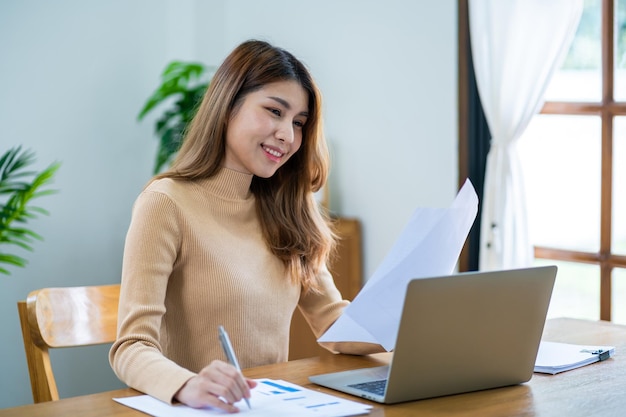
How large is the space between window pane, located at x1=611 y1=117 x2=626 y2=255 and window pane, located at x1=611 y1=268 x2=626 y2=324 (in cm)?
8

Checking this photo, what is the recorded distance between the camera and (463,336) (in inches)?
58.6

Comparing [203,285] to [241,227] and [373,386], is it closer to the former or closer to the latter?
[241,227]

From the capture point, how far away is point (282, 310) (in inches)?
78.7

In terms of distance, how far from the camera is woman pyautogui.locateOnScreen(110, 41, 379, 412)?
1833 millimetres

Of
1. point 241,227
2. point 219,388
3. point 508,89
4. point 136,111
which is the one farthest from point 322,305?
point 136,111

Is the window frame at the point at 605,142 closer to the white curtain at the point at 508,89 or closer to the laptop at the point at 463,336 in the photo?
the white curtain at the point at 508,89

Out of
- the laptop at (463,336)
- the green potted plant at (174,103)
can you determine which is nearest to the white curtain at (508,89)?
the green potted plant at (174,103)

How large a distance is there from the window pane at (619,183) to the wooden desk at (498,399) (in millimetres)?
1444

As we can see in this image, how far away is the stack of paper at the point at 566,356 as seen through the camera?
171cm

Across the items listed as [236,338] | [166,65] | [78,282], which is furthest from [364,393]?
[166,65]

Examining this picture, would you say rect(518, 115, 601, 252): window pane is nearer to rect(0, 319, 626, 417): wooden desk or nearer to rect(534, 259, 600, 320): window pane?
rect(534, 259, 600, 320): window pane

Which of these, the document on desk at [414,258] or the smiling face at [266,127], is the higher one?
the smiling face at [266,127]

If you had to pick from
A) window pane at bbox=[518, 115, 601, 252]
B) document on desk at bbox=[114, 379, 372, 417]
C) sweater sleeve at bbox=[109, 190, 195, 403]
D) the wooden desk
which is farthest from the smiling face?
window pane at bbox=[518, 115, 601, 252]

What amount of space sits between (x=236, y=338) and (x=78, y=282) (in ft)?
6.84
